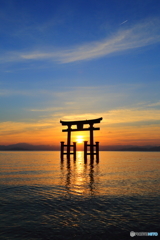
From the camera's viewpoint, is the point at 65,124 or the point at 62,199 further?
the point at 65,124

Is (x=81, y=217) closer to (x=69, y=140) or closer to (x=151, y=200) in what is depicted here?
(x=151, y=200)

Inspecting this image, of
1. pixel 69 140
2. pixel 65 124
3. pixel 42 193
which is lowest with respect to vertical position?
pixel 42 193

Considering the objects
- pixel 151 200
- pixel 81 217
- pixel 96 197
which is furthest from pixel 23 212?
pixel 151 200

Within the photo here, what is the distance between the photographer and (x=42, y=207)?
7.41m

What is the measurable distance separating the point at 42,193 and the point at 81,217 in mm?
4068

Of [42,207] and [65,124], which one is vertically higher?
[65,124]

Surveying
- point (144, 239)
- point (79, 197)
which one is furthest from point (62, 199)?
point (144, 239)

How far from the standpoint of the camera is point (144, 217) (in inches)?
250

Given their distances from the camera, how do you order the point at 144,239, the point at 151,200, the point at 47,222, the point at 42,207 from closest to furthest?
the point at 144,239 < the point at 47,222 < the point at 42,207 < the point at 151,200

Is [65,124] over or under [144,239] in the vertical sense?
over

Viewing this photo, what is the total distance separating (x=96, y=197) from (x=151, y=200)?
8.01 feet

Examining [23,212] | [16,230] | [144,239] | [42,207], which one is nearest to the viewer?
[144,239]

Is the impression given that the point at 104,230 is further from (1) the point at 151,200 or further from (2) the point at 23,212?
(1) the point at 151,200

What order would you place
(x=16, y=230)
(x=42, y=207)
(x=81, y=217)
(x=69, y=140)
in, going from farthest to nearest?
(x=69, y=140) → (x=42, y=207) → (x=81, y=217) → (x=16, y=230)
